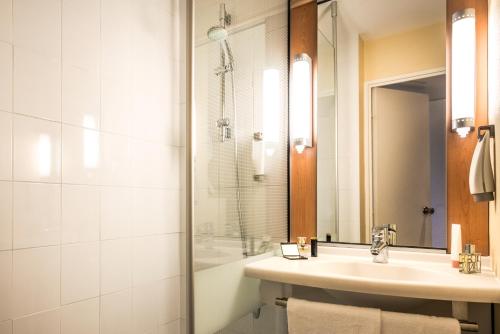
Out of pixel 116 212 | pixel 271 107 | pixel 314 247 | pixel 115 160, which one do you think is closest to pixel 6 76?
pixel 115 160

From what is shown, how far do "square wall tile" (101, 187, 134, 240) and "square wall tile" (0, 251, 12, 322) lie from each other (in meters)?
0.28

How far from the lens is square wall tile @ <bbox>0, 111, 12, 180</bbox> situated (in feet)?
3.06

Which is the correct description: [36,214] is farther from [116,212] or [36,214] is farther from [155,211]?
[155,211]

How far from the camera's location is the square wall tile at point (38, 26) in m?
0.98

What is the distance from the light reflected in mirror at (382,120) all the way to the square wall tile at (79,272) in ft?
3.69

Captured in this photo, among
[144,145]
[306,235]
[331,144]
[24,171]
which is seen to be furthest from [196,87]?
[306,235]

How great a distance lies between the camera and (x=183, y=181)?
4.84 ft

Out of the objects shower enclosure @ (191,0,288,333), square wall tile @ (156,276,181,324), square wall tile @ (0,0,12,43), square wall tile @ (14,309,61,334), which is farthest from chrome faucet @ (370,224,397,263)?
square wall tile @ (0,0,12,43)

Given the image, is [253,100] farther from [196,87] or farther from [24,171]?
[24,171]

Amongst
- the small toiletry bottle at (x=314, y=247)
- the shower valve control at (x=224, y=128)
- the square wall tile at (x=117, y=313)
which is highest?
the shower valve control at (x=224, y=128)

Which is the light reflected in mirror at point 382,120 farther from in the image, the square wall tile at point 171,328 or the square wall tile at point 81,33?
the square wall tile at point 81,33

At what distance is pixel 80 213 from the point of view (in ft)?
3.63

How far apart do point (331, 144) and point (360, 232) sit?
46cm

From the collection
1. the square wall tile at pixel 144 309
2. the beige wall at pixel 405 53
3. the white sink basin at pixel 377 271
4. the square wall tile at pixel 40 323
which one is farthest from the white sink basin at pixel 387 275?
the beige wall at pixel 405 53
